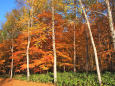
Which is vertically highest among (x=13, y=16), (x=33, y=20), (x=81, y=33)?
(x=13, y=16)

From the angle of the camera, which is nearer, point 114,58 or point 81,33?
point 114,58

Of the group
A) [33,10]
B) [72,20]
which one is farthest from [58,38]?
[72,20]

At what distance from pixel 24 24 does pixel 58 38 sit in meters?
5.08

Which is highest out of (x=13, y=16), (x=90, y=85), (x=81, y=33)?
(x=13, y=16)

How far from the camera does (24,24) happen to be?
42.2ft

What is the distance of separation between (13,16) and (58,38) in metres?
7.99

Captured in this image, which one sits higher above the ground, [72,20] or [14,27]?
[14,27]

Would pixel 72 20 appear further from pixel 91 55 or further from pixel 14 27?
pixel 91 55

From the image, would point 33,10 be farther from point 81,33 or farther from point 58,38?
point 81,33

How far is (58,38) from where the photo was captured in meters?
13.4

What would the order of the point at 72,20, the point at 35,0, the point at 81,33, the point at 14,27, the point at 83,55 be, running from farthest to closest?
the point at 83,55, the point at 81,33, the point at 14,27, the point at 35,0, the point at 72,20

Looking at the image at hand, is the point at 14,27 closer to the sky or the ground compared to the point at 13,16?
closer to the ground

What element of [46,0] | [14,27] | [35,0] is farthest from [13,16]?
[46,0]

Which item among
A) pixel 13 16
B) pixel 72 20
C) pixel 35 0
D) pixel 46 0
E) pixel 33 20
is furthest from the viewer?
pixel 13 16
